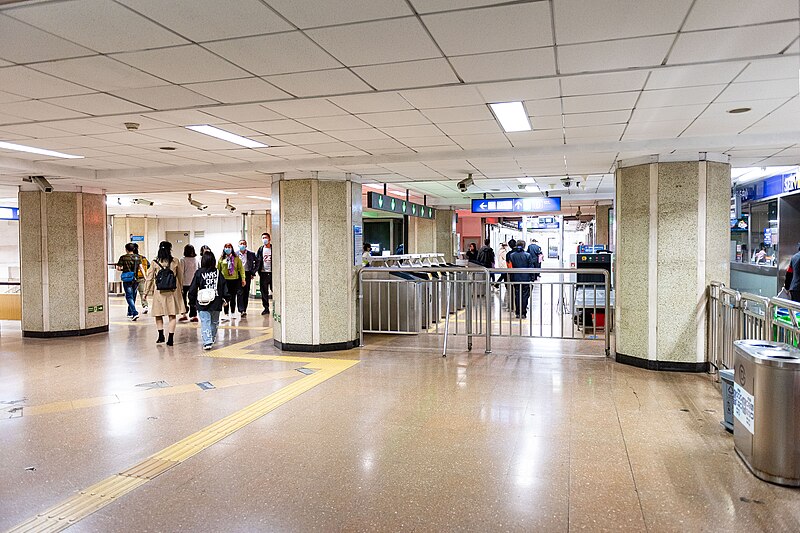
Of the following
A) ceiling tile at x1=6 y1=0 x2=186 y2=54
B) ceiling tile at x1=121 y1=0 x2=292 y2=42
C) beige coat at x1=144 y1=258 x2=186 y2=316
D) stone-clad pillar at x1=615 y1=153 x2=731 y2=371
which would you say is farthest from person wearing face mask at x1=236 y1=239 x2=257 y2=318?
ceiling tile at x1=121 y1=0 x2=292 y2=42

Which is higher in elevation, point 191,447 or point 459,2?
point 459,2

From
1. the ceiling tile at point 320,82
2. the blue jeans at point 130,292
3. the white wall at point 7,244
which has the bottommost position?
the blue jeans at point 130,292

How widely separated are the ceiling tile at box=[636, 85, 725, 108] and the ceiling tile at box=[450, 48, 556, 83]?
103cm

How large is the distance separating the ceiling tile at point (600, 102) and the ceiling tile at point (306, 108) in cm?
187

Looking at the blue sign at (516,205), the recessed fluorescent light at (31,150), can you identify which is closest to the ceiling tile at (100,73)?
the recessed fluorescent light at (31,150)

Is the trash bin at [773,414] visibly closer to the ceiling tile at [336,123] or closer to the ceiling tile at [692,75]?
the ceiling tile at [692,75]

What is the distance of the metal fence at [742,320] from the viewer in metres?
4.31

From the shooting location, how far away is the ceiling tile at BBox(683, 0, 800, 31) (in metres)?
2.78

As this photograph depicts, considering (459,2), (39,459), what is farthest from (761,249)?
(39,459)

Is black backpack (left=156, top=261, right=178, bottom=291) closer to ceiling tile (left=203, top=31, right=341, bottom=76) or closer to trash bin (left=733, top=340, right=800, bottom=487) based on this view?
ceiling tile (left=203, top=31, right=341, bottom=76)

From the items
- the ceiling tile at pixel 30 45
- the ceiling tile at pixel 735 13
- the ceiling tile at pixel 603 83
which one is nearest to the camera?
the ceiling tile at pixel 735 13

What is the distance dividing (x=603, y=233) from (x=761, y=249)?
584 centimetres

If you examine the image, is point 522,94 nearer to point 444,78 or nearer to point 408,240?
point 444,78

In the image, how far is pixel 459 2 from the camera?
282 centimetres
